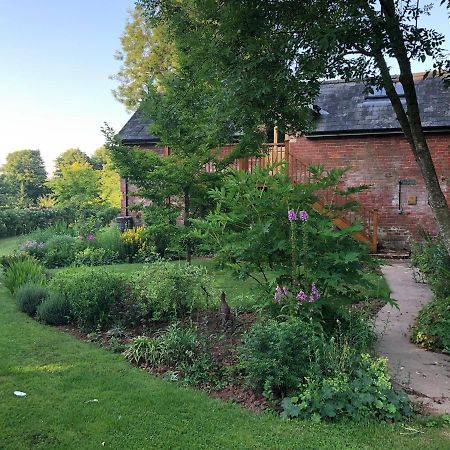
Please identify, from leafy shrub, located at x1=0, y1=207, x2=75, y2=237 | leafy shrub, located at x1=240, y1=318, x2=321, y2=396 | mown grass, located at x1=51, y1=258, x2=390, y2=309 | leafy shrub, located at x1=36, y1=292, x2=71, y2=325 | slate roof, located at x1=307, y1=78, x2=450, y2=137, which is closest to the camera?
leafy shrub, located at x1=240, y1=318, x2=321, y2=396

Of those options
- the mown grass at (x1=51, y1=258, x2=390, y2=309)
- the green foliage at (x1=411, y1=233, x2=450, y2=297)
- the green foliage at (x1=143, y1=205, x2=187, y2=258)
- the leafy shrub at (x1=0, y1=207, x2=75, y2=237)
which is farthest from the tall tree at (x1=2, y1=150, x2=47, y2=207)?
the green foliage at (x1=411, y1=233, x2=450, y2=297)

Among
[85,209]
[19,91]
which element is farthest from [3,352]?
[85,209]

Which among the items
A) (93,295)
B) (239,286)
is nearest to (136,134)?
(239,286)

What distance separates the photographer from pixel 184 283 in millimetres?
5531

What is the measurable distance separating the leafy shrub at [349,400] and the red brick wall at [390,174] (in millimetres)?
10155

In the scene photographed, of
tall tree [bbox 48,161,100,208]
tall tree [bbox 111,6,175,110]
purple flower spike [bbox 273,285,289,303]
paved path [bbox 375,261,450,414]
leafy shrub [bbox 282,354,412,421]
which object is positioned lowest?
paved path [bbox 375,261,450,414]

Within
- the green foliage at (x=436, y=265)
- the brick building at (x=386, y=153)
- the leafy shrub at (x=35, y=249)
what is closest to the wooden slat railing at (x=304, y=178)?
the brick building at (x=386, y=153)

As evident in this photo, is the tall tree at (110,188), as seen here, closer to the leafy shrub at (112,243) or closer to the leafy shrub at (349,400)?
the leafy shrub at (112,243)

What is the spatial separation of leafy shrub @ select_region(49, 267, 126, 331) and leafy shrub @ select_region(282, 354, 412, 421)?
3.19 m

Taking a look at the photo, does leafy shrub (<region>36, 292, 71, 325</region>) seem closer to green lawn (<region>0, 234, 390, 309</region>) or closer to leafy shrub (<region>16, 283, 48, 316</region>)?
leafy shrub (<region>16, 283, 48, 316</region>)

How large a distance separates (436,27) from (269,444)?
15.3 ft

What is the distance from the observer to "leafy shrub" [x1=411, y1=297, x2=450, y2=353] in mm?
4852

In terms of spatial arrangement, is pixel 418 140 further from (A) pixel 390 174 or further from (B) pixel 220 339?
(A) pixel 390 174

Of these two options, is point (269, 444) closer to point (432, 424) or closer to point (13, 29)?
point (432, 424)
